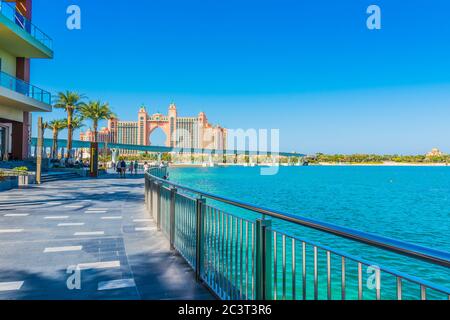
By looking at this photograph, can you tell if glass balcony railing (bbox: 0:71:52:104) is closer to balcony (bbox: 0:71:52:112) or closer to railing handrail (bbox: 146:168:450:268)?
balcony (bbox: 0:71:52:112)

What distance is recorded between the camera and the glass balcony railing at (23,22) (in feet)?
67.4

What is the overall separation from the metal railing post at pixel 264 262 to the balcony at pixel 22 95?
22.9m

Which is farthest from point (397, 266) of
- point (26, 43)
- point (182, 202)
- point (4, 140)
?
point (4, 140)

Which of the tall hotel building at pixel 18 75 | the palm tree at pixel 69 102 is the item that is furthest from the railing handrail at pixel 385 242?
the palm tree at pixel 69 102

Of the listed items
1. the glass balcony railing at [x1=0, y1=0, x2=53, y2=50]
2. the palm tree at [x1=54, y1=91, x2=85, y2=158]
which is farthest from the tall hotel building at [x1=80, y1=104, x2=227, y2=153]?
the glass balcony railing at [x1=0, y1=0, x2=53, y2=50]

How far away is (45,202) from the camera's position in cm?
1165

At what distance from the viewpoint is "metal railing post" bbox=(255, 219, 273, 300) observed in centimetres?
290

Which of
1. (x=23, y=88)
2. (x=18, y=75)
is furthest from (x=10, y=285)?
(x=18, y=75)

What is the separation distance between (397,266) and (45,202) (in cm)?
1163

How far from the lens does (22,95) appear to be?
22.8m

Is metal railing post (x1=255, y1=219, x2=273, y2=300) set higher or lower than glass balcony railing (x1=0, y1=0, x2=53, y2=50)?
lower

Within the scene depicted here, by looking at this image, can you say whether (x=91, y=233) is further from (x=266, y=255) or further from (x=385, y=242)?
(x=385, y=242)

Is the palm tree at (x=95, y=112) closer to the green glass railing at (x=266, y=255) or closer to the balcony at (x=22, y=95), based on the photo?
the balcony at (x=22, y=95)
